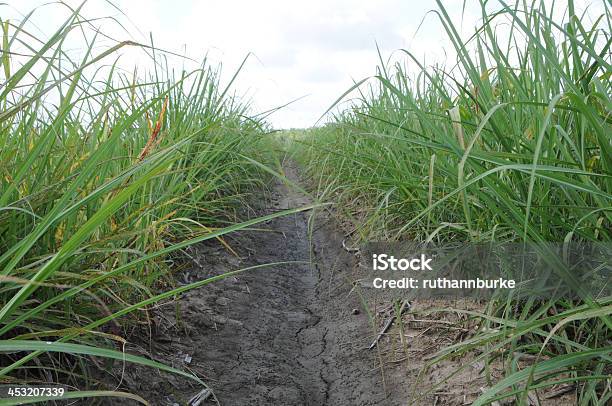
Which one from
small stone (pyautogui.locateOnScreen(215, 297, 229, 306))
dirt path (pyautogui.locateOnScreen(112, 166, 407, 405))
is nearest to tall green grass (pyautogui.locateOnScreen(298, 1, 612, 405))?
dirt path (pyautogui.locateOnScreen(112, 166, 407, 405))

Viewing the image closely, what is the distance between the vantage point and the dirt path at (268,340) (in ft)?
5.06

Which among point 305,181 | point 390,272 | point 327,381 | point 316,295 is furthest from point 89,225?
point 305,181

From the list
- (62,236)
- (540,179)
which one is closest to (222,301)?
(62,236)

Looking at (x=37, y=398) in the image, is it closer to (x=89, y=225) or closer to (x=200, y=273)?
(x=89, y=225)

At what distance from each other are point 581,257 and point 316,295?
1.21 meters

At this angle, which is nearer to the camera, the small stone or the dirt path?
the dirt path

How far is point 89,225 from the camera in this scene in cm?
97

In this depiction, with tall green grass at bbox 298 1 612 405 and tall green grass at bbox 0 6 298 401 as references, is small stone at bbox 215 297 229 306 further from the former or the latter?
tall green grass at bbox 298 1 612 405

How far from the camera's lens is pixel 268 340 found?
74.4 inches

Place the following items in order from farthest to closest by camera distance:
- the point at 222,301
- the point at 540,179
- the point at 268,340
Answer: the point at 222,301 → the point at 268,340 → the point at 540,179

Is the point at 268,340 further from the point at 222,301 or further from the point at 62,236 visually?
the point at 62,236

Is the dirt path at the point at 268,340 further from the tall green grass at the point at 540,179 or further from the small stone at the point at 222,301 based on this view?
the tall green grass at the point at 540,179

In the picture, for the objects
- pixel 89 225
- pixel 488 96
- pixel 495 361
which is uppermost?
pixel 488 96

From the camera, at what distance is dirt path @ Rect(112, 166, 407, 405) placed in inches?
60.7
